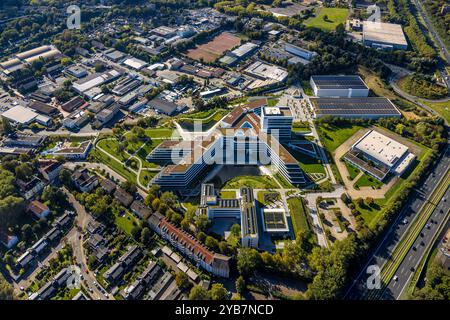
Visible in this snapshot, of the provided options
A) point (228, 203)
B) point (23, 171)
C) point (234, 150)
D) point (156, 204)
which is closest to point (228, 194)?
point (228, 203)

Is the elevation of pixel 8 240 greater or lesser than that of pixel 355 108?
lesser

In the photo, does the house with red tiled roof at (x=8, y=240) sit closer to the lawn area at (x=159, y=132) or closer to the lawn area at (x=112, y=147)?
the lawn area at (x=112, y=147)

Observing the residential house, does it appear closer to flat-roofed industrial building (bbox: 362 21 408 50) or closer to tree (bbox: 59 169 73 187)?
tree (bbox: 59 169 73 187)

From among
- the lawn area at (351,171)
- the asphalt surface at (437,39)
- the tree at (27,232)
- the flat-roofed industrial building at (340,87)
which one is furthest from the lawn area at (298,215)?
the asphalt surface at (437,39)

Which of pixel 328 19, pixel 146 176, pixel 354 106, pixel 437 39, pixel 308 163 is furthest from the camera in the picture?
pixel 328 19

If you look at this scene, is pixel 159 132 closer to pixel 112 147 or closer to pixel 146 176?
pixel 112 147

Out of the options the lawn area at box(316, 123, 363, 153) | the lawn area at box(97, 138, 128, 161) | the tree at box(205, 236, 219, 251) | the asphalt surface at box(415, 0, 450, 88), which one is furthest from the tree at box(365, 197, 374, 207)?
the asphalt surface at box(415, 0, 450, 88)

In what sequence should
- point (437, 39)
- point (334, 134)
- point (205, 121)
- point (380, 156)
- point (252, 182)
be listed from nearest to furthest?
point (252, 182) < point (380, 156) < point (334, 134) < point (205, 121) < point (437, 39)
